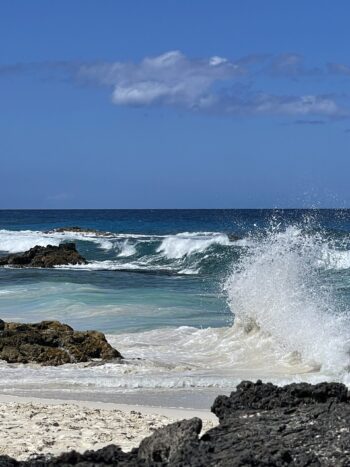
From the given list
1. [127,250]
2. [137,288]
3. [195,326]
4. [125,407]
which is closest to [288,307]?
[195,326]

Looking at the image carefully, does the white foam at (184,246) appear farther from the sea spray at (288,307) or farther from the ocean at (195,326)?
the sea spray at (288,307)

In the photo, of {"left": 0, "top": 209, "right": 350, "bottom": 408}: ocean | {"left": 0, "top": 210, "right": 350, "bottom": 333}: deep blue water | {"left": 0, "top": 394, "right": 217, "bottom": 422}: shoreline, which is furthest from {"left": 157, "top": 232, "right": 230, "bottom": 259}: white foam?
{"left": 0, "top": 394, "right": 217, "bottom": 422}: shoreline

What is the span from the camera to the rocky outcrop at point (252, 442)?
160 inches

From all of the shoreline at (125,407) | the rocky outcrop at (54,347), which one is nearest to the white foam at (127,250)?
the rocky outcrop at (54,347)

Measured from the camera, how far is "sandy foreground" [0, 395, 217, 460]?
6.30m

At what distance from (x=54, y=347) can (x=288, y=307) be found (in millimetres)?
3878

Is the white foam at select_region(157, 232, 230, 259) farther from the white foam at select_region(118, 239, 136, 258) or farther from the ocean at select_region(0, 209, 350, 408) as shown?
the ocean at select_region(0, 209, 350, 408)

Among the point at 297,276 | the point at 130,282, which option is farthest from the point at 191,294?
the point at 297,276

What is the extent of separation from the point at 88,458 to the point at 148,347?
8250 millimetres

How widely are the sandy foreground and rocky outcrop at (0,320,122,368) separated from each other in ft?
7.48

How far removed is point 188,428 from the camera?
4520 millimetres

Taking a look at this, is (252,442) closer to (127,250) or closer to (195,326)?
(195,326)

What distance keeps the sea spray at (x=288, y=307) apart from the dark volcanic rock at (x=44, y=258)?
50.5ft

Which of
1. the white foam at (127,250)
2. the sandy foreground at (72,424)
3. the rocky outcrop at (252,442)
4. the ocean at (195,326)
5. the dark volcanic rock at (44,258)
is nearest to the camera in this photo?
the rocky outcrop at (252,442)
